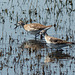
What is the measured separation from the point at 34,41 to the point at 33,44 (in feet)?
1.17

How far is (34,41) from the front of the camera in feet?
43.7

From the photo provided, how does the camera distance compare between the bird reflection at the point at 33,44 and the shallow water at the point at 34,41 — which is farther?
the bird reflection at the point at 33,44

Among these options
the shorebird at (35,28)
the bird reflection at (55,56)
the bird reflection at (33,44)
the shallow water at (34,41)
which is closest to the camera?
the shallow water at (34,41)

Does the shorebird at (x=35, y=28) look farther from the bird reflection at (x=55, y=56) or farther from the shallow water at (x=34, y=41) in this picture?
the bird reflection at (x=55, y=56)

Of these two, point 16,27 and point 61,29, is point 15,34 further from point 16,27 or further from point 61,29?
point 61,29

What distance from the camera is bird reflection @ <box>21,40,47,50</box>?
12.5 metres

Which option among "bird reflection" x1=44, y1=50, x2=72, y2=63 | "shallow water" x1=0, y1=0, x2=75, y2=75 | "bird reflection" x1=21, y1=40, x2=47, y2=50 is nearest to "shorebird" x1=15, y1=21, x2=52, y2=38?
"shallow water" x1=0, y1=0, x2=75, y2=75

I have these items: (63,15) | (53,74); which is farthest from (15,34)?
(53,74)

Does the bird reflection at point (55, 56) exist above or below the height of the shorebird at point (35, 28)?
below

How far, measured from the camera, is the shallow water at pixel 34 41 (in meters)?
10.1

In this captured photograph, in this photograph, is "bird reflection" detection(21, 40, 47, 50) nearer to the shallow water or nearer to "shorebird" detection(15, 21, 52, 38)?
the shallow water

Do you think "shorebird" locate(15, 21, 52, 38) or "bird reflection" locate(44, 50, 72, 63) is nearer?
"bird reflection" locate(44, 50, 72, 63)

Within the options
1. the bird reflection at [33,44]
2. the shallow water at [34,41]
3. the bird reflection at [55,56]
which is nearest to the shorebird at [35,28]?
the shallow water at [34,41]

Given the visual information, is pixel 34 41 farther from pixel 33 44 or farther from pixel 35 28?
pixel 35 28
